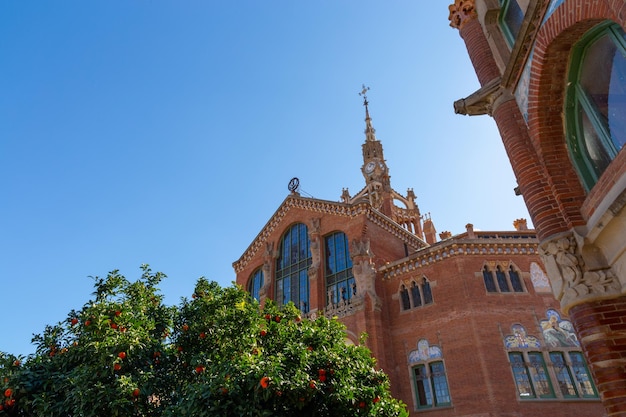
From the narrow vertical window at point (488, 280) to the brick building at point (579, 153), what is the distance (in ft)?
52.5

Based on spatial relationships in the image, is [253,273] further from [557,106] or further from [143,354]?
[557,106]

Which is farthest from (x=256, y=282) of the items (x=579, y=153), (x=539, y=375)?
(x=579, y=153)

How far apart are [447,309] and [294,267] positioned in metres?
10.7

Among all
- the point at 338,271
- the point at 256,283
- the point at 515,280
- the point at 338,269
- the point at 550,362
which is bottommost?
the point at 550,362

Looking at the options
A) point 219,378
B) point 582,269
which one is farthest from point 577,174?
point 219,378

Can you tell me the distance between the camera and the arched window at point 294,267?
2769 centimetres

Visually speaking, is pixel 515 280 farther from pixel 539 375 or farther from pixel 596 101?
pixel 596 101

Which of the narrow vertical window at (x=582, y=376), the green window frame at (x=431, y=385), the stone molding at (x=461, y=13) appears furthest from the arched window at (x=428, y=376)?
the stone molding at (x=461, y=13)

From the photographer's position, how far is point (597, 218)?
17.7 feet

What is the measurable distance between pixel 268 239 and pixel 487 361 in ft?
54.9

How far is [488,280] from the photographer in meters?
22.1

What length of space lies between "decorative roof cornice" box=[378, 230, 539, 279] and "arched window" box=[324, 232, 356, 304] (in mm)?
4416

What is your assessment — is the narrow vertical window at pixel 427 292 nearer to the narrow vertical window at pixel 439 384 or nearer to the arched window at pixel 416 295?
the arched window at pixel 416 295

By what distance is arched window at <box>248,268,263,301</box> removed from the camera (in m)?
31.0
